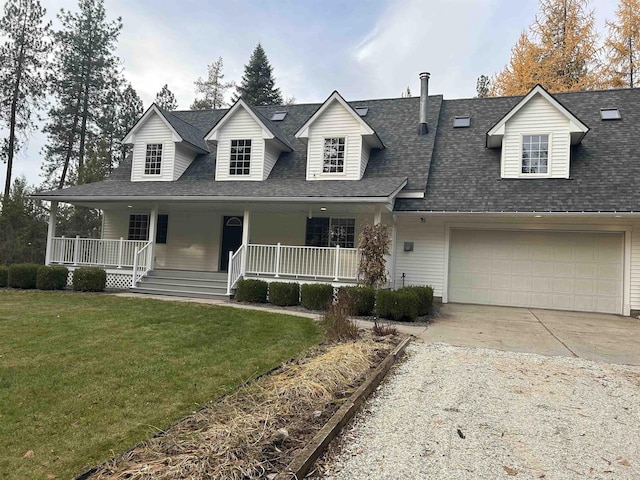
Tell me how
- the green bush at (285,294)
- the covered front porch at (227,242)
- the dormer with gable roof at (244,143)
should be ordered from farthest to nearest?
the dormer with gable roof at (244,143), the covered front porch at (227,242), the green bush at (285,294)

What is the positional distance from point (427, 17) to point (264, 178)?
27.1 ft

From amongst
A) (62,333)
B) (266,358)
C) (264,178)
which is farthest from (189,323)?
(264,178)

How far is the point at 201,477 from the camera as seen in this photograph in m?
2.53

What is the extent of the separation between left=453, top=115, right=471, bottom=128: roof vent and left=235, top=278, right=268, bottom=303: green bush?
9.24m

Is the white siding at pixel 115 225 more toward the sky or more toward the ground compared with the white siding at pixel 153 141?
more toward the ground

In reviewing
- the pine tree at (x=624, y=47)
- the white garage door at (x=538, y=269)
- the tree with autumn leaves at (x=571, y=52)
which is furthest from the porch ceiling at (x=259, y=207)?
the pine tree at (x=624, y=47)

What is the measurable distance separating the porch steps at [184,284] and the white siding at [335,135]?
14.7ft

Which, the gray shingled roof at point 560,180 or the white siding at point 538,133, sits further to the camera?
the white siding at point 538,133

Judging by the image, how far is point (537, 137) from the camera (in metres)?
12.5

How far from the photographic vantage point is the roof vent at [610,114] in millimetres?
13375

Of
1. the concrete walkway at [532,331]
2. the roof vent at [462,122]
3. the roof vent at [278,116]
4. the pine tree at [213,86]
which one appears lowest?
the concrete walkway at [532,331]

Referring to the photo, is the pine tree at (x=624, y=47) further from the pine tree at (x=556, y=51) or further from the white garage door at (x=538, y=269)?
the white garage door at (x=538, y=269)

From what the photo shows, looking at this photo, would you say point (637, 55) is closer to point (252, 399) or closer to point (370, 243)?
point (370, 243)

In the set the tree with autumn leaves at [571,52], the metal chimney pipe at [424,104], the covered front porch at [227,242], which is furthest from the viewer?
the tree with autumn leaves at [571,52]
